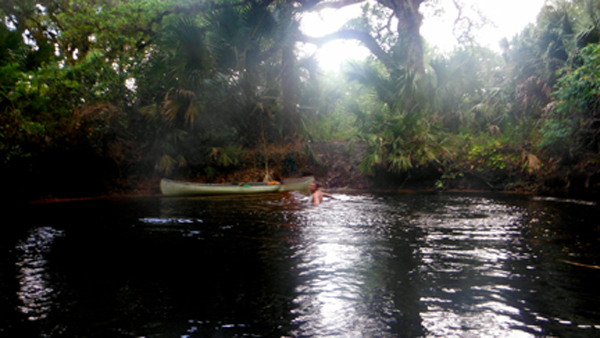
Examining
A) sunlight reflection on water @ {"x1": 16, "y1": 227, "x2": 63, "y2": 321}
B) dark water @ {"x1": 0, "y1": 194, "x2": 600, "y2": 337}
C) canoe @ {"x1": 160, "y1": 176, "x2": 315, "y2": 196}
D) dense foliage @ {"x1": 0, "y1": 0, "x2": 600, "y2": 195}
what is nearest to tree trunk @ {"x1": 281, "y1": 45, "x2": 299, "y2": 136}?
dense foliage @ {"x1": 0, "y1": 0, "x2": 600, "y2": 195}

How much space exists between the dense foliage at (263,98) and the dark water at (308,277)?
20.2 feet

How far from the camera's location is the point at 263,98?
61.8 ft

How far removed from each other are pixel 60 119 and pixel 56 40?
19.4ft

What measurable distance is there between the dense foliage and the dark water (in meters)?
6.16

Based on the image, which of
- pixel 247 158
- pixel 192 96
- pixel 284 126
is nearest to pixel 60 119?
pixel 192 96

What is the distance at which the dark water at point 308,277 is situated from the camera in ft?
11.3

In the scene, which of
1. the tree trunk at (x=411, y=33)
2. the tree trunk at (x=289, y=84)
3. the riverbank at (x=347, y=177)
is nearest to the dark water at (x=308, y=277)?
the riverbank at (x=347, y=177)

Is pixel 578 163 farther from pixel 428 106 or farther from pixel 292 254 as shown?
pixel 292 254

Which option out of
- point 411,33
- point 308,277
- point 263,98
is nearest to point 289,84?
point 263,98

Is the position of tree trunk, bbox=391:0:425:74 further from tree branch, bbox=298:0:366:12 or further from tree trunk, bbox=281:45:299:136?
tree trunk, bbox=281:45:299:136

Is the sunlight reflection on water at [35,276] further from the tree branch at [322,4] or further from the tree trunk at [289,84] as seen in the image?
the tree branch at [322,4]

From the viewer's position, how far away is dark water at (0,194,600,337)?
344cm

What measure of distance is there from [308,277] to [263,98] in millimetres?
14768

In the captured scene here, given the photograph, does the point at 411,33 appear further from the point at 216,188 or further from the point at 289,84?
the point at 216,188
